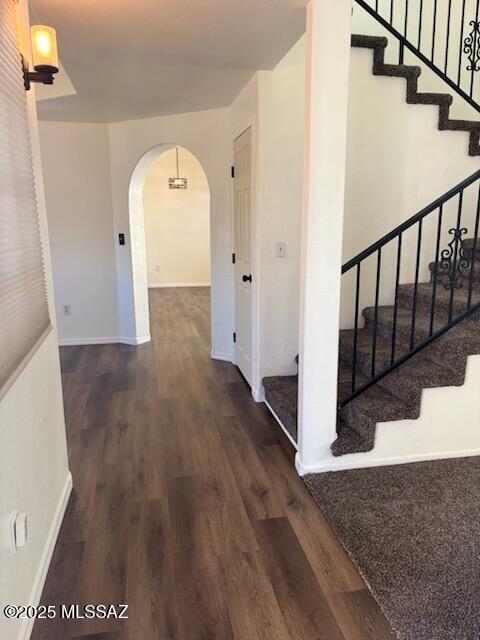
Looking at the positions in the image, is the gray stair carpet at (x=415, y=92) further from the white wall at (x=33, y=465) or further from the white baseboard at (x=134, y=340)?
the white baseboard at (x=134, y=340)

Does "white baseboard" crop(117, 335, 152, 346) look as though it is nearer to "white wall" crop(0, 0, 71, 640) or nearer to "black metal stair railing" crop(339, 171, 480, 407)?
"black metal stair railing" crop(339, 171, 480, 407)

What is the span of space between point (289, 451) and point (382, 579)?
3.60ft

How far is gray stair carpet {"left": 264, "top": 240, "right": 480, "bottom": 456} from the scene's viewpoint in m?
2.56

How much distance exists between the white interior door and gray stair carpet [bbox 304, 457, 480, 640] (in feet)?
5.27

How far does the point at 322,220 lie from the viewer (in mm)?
2295

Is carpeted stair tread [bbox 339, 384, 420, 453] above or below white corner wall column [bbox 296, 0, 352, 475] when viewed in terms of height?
below

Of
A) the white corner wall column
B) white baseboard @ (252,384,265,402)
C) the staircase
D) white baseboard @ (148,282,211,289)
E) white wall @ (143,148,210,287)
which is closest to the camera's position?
the white corner wall column

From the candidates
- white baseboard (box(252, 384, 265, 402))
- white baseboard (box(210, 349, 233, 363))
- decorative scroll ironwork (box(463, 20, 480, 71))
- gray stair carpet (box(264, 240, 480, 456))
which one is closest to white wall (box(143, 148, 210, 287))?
white baseboard (box(210, 349, 233, 363))

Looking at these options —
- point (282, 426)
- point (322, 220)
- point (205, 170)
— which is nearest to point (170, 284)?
point (205, 170)

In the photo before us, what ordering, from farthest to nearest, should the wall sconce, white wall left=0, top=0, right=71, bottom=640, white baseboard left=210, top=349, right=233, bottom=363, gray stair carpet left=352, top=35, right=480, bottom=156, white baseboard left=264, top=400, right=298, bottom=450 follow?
white baseboard left=210, top=349, right=233, bottom=363 < gray stair carpet left=352, top=35, right=480, bottom=156 < white baseboard left=264, top=400, right=298, bottom=450 < the wall sconce < white wall left=0, top=0, right=71, bottom=640

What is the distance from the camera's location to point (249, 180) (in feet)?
11.7

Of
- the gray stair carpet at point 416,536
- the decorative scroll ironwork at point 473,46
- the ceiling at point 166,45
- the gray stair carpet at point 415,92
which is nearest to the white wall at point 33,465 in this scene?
the ceiling at point 166,45

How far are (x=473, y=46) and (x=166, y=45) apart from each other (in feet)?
7.74

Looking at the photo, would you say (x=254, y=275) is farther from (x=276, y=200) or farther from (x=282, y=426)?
(x=282, y=426)
